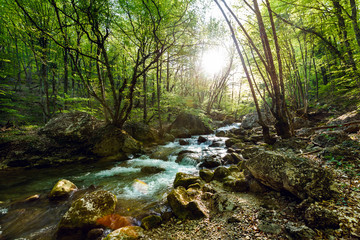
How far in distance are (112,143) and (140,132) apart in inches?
121

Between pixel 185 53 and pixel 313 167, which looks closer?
pixel 313 167

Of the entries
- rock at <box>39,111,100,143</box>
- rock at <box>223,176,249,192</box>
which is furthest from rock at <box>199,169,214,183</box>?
rock at <box>39,111,100,143</box>

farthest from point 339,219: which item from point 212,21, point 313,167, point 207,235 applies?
point 212,21

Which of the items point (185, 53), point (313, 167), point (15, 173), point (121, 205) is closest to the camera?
point (313, 167)

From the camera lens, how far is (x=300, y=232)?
2.16 m

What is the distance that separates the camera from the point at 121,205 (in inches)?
171

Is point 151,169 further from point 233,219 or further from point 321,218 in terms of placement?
point 321,218

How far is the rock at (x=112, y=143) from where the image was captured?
8797 mm

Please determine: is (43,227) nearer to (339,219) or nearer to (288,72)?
(339,219)

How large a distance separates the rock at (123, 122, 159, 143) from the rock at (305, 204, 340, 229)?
10695 millimetres

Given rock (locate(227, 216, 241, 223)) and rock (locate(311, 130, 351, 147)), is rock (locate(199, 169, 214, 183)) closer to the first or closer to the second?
rock (locate(227, 216, 241, 223))

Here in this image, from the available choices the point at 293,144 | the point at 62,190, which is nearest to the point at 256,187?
the point at 293,144

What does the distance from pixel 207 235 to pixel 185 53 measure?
10.4 meters

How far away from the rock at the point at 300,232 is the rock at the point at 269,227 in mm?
141
